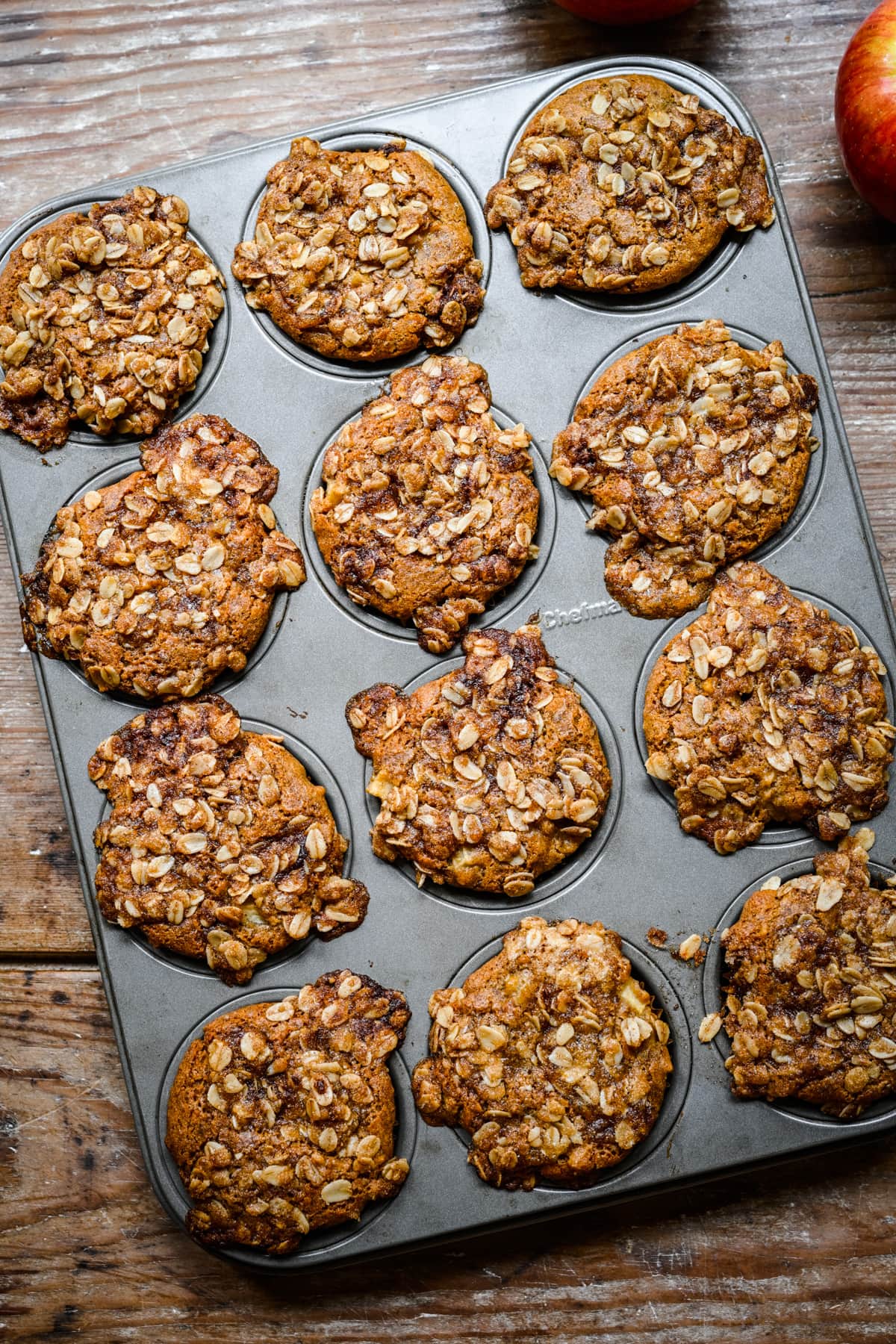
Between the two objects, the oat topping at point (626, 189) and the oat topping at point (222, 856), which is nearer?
the oat topping at point (222, 856)

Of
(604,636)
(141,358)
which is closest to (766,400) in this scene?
(604,636)

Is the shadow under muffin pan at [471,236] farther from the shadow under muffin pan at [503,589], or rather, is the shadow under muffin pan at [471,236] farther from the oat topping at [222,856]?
the oat topping at [222,856]

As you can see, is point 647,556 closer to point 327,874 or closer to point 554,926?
A: point 554,926

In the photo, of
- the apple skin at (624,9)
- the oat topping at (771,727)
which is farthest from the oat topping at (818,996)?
the apple skin at (624,9)

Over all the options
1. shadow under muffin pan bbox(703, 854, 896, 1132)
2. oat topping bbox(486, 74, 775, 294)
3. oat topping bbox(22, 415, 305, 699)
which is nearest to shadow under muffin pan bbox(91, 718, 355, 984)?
oat topping bbox(22, 415, 305, 699)

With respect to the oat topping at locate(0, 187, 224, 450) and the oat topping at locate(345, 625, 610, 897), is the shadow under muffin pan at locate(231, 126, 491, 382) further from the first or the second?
the oat topping at locate(345, 625, 610, 897)
